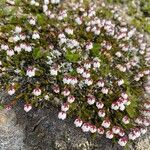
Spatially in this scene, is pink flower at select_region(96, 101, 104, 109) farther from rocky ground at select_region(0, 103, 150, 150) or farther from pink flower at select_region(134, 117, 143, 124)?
pink flower at select_region(134, 117, 143, 124)

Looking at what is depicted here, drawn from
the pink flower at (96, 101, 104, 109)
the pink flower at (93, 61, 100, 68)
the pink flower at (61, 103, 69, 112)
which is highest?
the pink flower at (93, 61, 100, 68)

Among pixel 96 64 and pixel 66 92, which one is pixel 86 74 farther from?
pixel 66 92

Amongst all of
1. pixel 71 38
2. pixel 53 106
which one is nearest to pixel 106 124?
pixel 53 106

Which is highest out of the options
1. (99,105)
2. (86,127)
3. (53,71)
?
(53,71)

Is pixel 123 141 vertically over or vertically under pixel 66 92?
under

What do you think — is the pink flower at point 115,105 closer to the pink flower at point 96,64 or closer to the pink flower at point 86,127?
the pink flower at point 86,127

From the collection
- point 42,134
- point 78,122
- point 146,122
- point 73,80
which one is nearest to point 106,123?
point 78,122

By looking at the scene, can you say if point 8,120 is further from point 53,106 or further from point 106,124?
point 106,124

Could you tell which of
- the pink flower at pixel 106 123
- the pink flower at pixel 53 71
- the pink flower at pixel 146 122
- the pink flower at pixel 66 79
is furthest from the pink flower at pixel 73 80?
the pink flower at pixel 146 122

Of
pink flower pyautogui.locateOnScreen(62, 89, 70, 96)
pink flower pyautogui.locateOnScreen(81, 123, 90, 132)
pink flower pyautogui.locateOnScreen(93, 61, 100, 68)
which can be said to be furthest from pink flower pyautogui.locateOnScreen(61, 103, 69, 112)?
pink flower pyautogui.locateOnScreen(93, 61, 100, 68)

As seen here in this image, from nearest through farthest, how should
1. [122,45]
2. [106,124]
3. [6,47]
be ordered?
[106,124] < [6,47] < [122,45]

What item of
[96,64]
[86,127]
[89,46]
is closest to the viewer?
[86,127]
